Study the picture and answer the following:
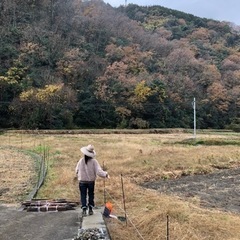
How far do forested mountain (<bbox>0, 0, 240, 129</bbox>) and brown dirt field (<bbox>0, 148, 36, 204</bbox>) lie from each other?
2624cm

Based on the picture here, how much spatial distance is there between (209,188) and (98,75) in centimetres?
4409

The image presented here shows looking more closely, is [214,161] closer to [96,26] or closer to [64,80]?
[64,80]

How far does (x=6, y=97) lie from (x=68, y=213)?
41.7 m

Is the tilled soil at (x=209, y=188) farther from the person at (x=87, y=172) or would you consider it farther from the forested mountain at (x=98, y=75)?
the forested mountain at (x=98, y=75)

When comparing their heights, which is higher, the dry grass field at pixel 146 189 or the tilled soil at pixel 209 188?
the dry grass field at pixel 146 189

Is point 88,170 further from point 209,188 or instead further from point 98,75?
point 98,75

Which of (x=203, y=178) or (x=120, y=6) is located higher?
(x=120, y=6)

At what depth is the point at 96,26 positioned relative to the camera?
7781 cm

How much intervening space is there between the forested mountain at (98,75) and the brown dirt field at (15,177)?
26244mm

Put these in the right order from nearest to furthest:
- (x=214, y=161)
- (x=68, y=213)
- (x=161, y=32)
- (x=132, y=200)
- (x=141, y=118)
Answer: (x=68, y=213), (x=132, y=200), (x=214, y=161), (x=141, y=118), (x=161, y=32)

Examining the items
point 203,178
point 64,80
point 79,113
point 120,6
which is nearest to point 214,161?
point 203,178

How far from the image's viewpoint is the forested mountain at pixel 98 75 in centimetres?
4834

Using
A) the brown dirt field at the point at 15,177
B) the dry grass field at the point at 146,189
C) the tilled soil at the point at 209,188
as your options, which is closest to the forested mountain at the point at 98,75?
the dry grass field at the point at 146,189

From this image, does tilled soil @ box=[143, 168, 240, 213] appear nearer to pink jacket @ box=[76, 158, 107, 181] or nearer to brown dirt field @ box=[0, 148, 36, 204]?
brown dirt field @ box=[0, 148, 36, 204]
